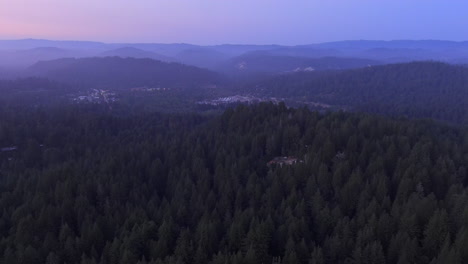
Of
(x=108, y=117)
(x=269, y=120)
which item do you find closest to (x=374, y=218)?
(x=269, y=120)

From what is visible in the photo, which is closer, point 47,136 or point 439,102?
point 47,136

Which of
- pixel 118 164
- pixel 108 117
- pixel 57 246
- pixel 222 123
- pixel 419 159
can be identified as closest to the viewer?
pixel 57 246

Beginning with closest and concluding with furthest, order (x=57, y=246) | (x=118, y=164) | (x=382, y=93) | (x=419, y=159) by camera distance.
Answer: (x=57, y=246), (x=419, y=159), (x=118, y=164), (x=382, y=93)

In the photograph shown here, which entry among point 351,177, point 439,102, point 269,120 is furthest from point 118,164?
point 439,102

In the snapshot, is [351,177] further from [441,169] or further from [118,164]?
[118,164]

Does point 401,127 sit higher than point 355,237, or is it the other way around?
point 401,127

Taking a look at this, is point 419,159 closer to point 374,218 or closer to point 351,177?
point 351,177
